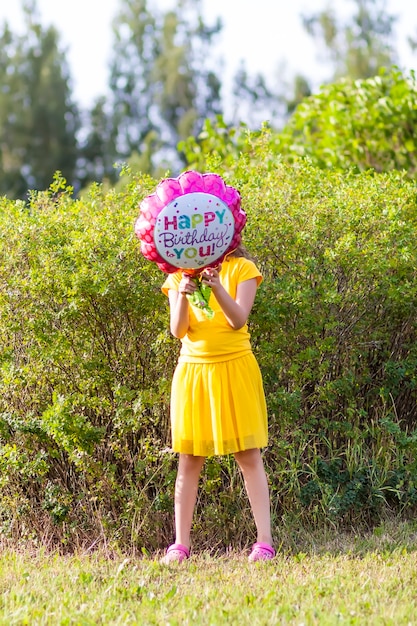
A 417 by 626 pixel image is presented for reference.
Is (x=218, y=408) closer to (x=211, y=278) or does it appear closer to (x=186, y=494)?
(x=186, y=494)

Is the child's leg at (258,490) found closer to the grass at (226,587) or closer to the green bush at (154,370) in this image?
the grass at (226,587)

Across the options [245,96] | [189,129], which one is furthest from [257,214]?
[245,96]

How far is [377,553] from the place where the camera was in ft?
13.2

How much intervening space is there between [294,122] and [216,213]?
6191mm

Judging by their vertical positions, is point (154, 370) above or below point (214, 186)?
below

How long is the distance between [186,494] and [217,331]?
794mm

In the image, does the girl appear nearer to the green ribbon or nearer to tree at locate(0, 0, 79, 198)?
the green ribbon

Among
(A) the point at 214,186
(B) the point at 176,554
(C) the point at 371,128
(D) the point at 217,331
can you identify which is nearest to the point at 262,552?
(B) the point at 176,554

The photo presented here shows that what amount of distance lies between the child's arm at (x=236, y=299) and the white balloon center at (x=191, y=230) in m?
0.11

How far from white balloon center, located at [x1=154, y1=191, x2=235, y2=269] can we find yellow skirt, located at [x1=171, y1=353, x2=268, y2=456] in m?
0.59

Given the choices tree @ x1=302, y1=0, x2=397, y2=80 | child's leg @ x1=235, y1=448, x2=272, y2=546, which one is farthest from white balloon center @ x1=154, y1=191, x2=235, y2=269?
tree @ x1=302, y1=0, x2=397, y2=80

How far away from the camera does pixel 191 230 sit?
11.6 feet

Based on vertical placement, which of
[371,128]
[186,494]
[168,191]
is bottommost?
[186,494]

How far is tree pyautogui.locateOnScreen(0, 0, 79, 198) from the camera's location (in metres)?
30.5
